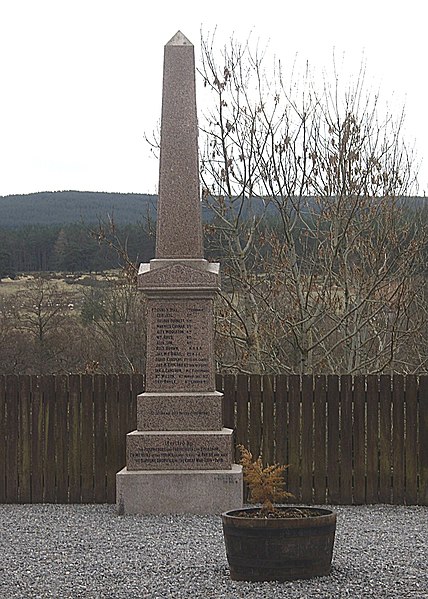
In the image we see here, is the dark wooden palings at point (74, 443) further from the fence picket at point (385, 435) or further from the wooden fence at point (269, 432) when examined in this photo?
the fence picket at point (385, 435)

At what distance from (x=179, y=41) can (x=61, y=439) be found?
5.29m

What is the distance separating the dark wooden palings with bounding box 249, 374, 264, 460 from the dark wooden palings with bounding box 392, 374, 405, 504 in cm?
170

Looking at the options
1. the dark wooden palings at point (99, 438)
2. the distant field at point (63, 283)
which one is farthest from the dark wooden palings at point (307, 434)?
the distant field at point (63, 283)

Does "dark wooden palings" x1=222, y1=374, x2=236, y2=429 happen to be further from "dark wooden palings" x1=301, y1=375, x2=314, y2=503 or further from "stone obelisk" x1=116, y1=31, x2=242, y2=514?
"stone obelisk" x1=116, y1=31, x2=242, y2=514

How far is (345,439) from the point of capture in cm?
1343

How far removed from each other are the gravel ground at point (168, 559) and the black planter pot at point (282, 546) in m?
0.09

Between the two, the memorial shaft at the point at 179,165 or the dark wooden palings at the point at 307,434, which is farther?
the dark wooden palings at the point at 307,434

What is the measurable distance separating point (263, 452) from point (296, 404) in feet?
2.47

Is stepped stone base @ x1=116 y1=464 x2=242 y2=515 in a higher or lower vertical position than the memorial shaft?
lower

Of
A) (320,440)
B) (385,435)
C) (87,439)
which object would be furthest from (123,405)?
(385,435)

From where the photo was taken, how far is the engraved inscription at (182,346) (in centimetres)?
1212

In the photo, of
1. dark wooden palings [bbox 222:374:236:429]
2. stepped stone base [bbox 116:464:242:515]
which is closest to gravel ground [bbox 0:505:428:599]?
stepped stone base [bbox 116:464:242:515]

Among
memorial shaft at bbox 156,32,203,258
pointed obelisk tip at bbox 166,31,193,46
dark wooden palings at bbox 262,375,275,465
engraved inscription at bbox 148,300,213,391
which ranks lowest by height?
dark wooden palings at bbox 262,375,275,465

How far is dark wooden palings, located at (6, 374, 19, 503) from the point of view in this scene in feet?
45.2
